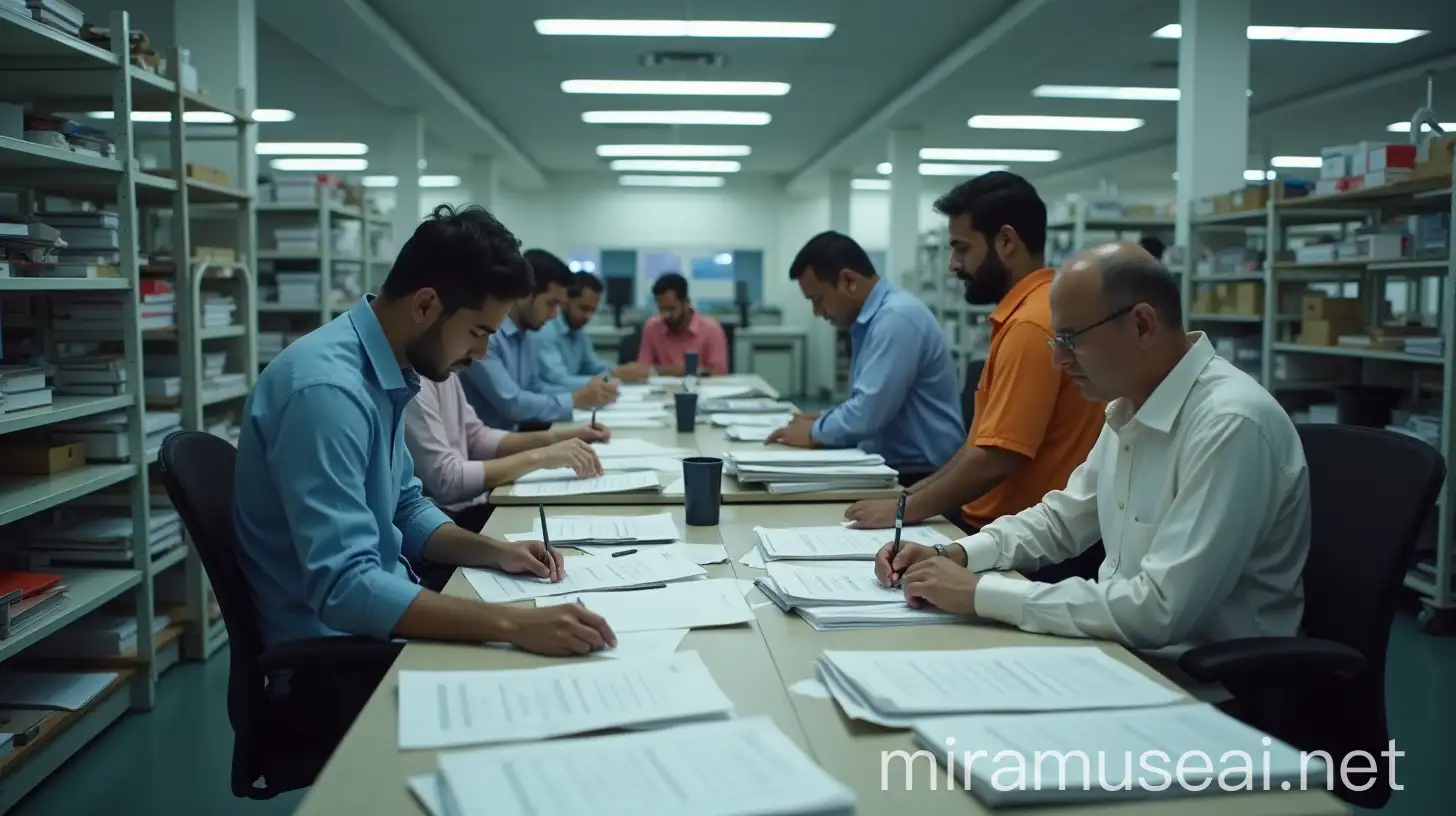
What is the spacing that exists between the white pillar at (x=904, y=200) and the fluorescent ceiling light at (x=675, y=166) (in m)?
3.16

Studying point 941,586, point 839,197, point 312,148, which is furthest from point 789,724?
point 312,148

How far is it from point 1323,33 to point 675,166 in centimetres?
800

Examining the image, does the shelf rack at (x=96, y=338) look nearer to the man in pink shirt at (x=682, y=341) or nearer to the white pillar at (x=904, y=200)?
the man in pink shirt at (x=682, y=341)

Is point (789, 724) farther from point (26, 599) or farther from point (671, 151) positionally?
point (671, 151)

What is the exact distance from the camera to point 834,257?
3.74 metres

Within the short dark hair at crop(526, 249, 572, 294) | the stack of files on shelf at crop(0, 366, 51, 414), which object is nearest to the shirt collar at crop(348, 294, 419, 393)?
the stack of files on shelf at crop(0, 366, 51, 414)

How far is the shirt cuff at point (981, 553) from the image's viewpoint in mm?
1937

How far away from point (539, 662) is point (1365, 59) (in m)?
8.55

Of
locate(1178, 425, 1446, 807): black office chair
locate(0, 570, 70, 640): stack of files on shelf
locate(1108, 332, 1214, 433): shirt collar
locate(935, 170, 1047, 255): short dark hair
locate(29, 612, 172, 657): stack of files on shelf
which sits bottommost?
locate(29, 612, 172, 657): stack of files on shelf

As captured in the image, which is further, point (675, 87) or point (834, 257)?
point (675, 87)

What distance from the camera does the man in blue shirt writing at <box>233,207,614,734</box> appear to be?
5.09ft

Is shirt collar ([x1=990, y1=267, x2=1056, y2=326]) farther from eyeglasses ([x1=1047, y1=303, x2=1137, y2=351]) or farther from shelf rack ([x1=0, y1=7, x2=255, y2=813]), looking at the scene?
shelf rack ([x1=0, y1=7, x2=255, y2=813])

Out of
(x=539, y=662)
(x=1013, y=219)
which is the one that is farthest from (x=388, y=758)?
(x=1013, y=219)

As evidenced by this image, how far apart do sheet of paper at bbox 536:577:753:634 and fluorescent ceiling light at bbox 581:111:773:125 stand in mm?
8666
